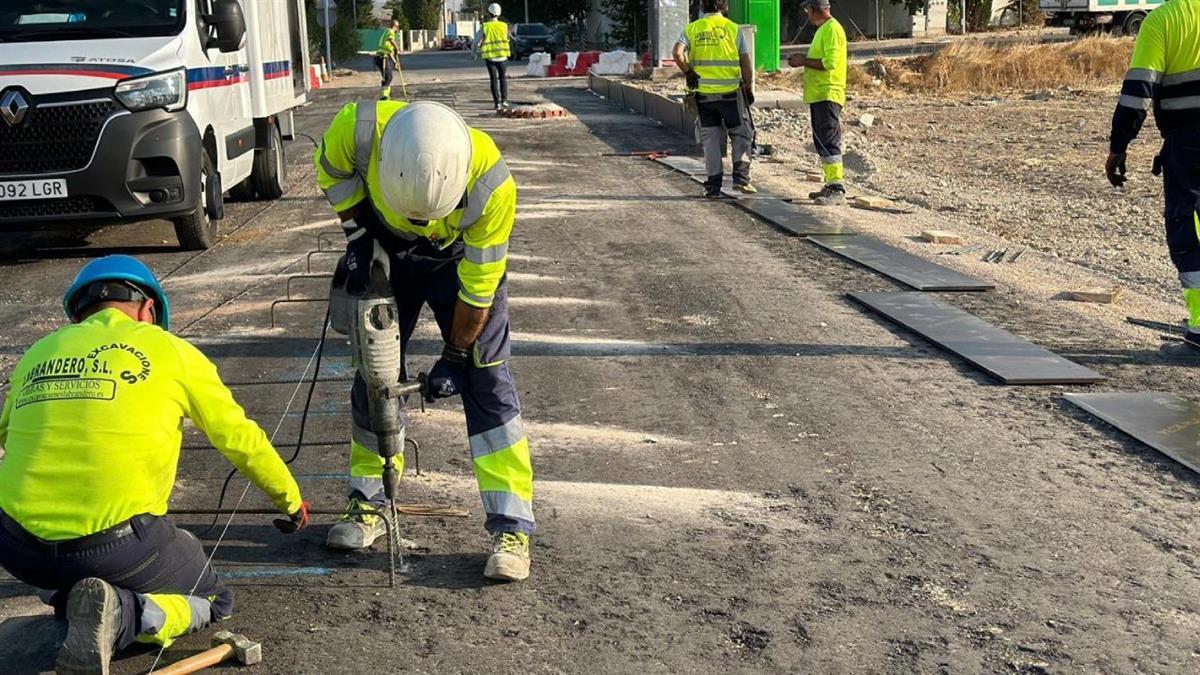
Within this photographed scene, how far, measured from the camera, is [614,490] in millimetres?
5547

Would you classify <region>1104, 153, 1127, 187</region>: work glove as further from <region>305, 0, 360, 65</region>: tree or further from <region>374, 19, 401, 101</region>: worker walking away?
<region>305, 0, 360, 65</region>: tree

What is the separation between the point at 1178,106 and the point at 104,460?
629 cm

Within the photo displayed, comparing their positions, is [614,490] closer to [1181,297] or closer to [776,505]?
[776,505]

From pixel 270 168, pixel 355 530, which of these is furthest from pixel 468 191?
pixel 270 168

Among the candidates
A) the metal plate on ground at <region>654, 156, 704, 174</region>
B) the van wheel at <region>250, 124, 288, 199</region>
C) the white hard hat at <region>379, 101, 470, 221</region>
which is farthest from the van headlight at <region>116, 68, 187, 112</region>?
the metal plate on ground at <region>654, 156, 704, 174</region>

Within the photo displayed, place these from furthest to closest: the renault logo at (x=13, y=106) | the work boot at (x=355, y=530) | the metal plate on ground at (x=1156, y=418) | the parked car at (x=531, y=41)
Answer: the parked car at (x=531, y=41) < the renault logo at (x=13, y=106) < the metal plate on ground at (x=1156, y=418) < the work boot at (x=355, y=530)

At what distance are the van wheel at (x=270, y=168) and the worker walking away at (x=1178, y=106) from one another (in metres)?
9.46

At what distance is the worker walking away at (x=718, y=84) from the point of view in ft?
46.4

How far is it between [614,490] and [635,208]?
8339 mm

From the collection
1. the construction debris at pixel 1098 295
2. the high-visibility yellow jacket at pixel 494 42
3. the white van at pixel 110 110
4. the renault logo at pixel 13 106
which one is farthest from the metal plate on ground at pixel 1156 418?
the high-visibility yellow jacket at pixel 494 42

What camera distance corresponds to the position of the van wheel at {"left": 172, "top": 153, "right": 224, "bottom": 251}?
36.4 feet

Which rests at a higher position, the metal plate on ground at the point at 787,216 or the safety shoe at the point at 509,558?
the metal plate on ground at the point at 787,216

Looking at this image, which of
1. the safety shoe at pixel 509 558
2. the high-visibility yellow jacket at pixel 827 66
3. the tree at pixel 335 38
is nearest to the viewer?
the safety shoe at pixel 509 558

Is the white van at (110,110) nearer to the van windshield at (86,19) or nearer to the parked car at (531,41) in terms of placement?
the van windshield at (86,19)
